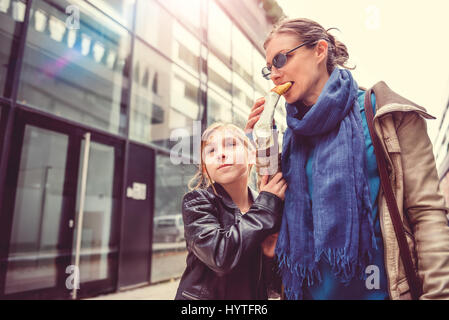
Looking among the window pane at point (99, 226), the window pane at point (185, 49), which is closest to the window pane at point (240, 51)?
the window pane at point (185, 49)

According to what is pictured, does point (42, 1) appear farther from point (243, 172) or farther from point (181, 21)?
point (243, 172)

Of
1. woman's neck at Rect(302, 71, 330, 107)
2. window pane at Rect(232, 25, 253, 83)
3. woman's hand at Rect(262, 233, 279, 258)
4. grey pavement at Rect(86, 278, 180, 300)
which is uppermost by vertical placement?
window pane at Rect(232, 25, 253, 83)

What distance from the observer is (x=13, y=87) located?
13.3 feet

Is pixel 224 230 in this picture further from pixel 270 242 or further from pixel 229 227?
pixel 270 242

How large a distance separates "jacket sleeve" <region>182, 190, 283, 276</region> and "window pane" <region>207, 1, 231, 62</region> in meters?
8.12

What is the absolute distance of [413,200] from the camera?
937 millimetres

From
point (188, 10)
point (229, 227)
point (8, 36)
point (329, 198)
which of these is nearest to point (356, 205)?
point (329, 198)

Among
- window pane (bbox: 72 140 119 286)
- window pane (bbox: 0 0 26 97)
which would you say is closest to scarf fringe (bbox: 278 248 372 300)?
window pane (bbox: 0 0 26 97)

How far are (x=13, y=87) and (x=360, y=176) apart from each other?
465cm

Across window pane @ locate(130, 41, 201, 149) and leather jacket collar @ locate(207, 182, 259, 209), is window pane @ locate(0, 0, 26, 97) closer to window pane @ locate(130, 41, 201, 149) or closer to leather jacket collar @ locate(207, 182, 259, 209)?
window pane @ locate(130, 41, 201, 149)

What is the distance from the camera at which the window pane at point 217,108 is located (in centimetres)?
809

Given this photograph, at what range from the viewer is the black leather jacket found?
0.96m

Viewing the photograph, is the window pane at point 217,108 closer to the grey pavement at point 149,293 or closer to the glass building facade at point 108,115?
the glass building facade at point 108,115
